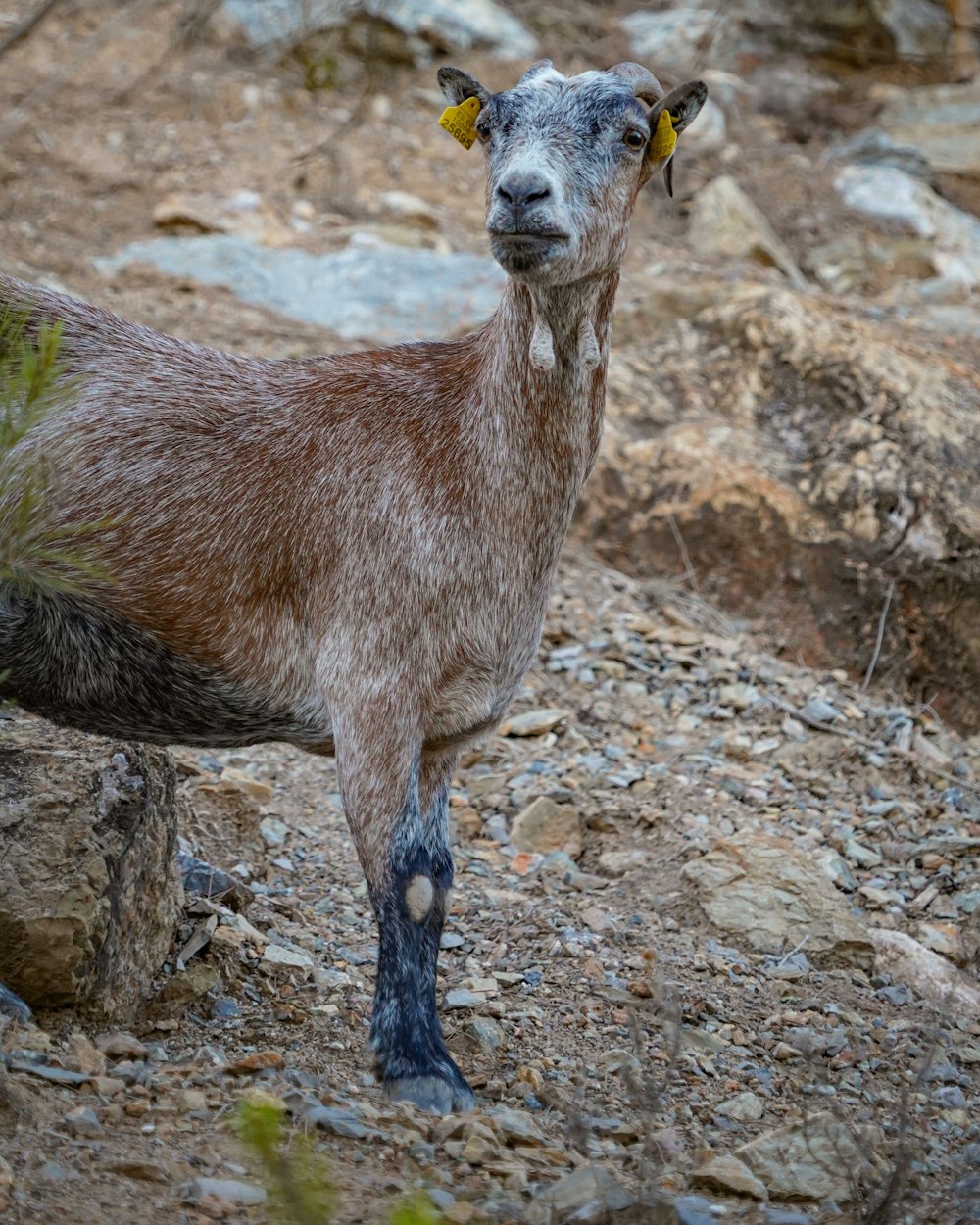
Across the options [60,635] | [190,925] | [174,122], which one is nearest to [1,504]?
[60,635]

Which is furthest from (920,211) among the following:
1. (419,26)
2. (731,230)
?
(419,26)

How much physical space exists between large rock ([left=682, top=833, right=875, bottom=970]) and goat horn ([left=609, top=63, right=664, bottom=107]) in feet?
10.3

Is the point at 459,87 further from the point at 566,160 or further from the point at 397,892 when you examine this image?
the point at 397,892

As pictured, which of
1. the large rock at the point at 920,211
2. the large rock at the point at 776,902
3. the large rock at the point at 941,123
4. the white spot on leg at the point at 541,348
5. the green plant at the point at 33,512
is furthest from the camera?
the large rock at the point at 941,123

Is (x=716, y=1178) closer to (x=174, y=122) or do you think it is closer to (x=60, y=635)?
(x=60, y=635)

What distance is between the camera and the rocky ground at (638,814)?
3.77 m

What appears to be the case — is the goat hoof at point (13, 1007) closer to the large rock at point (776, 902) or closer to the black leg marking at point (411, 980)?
the black leg marking at point (411, 980)

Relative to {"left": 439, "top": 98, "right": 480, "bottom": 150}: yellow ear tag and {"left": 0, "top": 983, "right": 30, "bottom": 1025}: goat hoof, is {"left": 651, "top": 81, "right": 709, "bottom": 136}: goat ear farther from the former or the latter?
{"left": 0, "top": 983, "right": 30, "bottom": 1025}: goat hoof

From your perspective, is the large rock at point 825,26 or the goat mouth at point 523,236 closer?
the goat mouth at point 523,236

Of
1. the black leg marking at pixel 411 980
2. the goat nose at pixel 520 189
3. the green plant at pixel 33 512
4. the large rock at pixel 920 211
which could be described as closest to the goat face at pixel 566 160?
the goat nose at pixel 520 189

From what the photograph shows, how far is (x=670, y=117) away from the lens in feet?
15.7

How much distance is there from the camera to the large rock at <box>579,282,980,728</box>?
855cm

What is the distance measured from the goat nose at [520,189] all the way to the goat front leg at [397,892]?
1.71m

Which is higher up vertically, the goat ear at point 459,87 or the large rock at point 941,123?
the large rock at point 941,123
